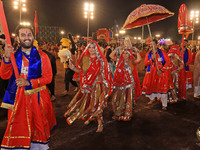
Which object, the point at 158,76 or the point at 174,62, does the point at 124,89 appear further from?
the point at 174,62

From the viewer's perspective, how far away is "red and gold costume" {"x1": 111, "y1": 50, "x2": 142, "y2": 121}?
13.9ft

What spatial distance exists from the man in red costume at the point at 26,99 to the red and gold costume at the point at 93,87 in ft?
4.12

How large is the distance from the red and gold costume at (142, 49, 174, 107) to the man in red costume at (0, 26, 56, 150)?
3.56 metres

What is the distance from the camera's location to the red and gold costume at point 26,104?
2404 millimetres

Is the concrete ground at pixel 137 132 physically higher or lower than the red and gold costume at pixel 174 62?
lower

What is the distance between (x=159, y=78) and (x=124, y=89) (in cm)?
146

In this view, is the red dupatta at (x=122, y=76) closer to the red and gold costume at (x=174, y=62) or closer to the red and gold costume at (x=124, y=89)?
the red and gold costume at (x=124, y=89)

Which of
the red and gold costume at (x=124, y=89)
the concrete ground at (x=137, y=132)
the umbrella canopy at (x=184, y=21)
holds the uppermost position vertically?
the umbrella canopy at (x=184, y=21)

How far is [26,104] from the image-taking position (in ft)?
8.05

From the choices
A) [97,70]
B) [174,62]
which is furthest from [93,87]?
[174,62]

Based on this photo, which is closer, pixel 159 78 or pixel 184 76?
pixel 159 78

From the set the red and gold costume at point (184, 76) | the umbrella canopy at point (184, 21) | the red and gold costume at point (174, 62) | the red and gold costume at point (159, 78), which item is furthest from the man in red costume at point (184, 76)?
the red and gold costume at point (159, 78)

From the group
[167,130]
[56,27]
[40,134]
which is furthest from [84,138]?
[56,27]

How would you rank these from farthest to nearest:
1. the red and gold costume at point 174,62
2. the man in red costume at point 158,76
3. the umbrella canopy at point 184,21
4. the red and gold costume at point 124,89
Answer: the umbrella canopy at point 184,21 → the red and gold costume at point 174,62 → the man in red costume at point 158,76 → the red and gold costume at point 124,89
